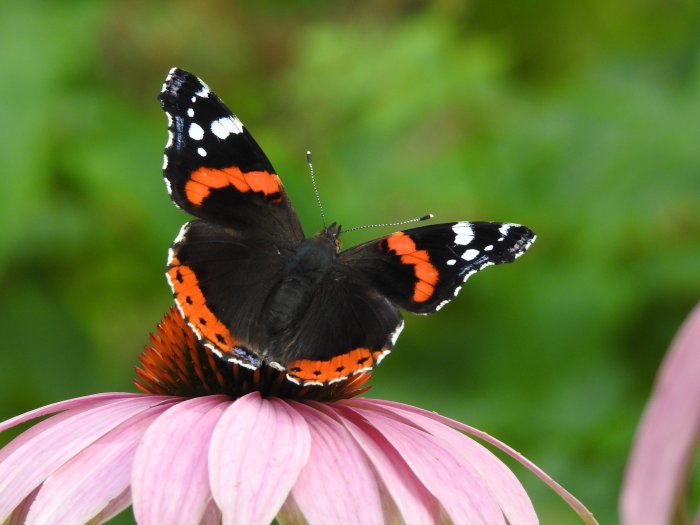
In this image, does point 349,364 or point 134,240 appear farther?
point 134,240

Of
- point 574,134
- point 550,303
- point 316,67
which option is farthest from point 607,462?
point 316,67

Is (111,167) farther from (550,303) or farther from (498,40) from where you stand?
(498,40)

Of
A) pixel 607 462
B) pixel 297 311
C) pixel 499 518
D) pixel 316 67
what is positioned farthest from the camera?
pixel 316 67

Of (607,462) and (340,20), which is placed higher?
(340,20)

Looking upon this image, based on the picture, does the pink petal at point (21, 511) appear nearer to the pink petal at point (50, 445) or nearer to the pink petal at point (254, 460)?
the pink petal at point (50, 445)

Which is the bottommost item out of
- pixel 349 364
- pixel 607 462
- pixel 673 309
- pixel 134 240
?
pixel 607 462

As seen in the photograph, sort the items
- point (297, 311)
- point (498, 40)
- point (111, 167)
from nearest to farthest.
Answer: point (297, 311)
point (111, 167)
point (498, 40)
